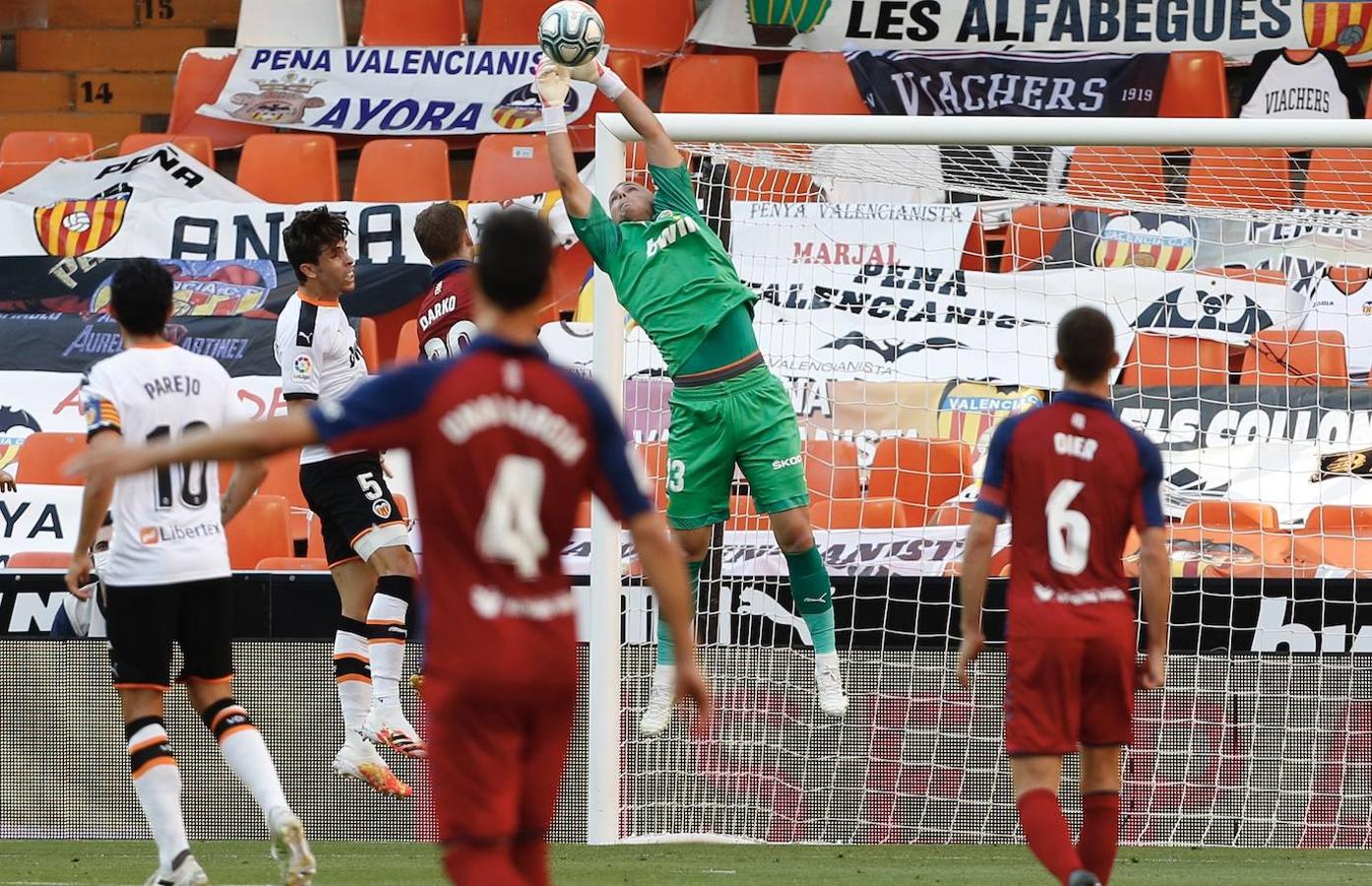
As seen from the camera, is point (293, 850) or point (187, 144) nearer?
point (293, 850)

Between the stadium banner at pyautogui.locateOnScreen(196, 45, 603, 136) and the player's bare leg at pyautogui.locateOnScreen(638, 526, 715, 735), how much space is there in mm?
6102

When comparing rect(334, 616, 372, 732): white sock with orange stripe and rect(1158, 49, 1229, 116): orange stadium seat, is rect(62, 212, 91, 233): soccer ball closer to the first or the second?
rect(334, 616, 372, 732): white sock with orange stripe

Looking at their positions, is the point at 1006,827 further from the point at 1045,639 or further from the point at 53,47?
the point at 53,47

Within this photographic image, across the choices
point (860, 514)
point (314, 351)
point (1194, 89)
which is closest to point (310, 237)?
point (314, 351)

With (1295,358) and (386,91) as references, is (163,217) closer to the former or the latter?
(386,91)

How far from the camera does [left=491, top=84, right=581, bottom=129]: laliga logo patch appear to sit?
13023 mm

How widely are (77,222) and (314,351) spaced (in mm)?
5929

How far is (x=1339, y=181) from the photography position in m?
9.59

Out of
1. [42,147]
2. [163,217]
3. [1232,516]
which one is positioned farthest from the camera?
[42,147]

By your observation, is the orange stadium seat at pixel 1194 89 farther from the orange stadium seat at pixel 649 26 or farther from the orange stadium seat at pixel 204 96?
the orange stadium seat at pixel 204 96

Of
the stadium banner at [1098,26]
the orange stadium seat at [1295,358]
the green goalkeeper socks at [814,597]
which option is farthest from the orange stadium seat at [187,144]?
the orange stadium seat at [1295,358]

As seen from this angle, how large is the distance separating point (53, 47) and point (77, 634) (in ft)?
27.1

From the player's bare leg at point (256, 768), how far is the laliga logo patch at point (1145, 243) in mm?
6329

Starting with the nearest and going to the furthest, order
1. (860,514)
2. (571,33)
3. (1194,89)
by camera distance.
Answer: (571,33) < (860,514) < (1194,89)
